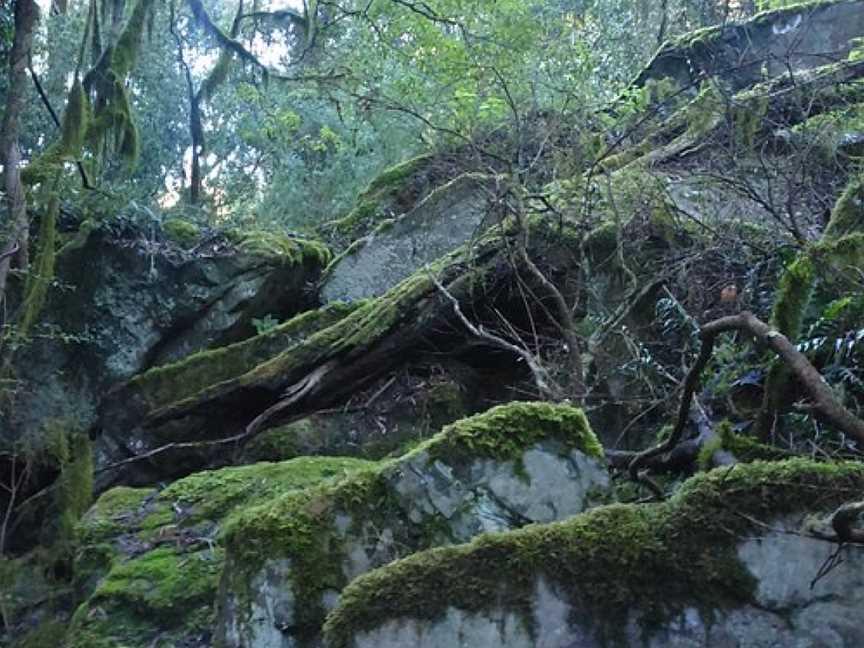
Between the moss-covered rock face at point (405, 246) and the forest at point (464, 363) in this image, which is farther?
the moss-covered rock face at point (405, 246)

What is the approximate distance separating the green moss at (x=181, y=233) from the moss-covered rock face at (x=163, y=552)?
3.77m

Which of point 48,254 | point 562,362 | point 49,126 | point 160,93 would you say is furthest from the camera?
point 160,93

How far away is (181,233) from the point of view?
9398mm

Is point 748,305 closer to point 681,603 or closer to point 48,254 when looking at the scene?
point 681,603

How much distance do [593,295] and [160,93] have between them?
11.1 meters

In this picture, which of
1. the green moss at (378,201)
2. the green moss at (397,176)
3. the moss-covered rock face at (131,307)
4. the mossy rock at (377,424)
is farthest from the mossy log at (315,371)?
the green moss at (397,176)

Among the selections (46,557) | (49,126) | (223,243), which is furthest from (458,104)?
(49,126)

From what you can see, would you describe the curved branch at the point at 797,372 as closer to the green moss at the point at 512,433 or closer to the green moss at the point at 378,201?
the green moss at the point at 512,433

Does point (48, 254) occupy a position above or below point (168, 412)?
above

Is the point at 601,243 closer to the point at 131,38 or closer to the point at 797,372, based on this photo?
the point at 797,372

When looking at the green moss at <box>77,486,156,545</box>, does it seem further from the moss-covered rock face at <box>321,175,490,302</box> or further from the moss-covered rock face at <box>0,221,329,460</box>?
the moss-covered rock face at <box>321,175,490,302</box>

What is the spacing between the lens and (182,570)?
4.79m

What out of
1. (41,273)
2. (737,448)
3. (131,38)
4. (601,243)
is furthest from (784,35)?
(41,273)

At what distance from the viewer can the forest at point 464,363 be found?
9.56 ft
